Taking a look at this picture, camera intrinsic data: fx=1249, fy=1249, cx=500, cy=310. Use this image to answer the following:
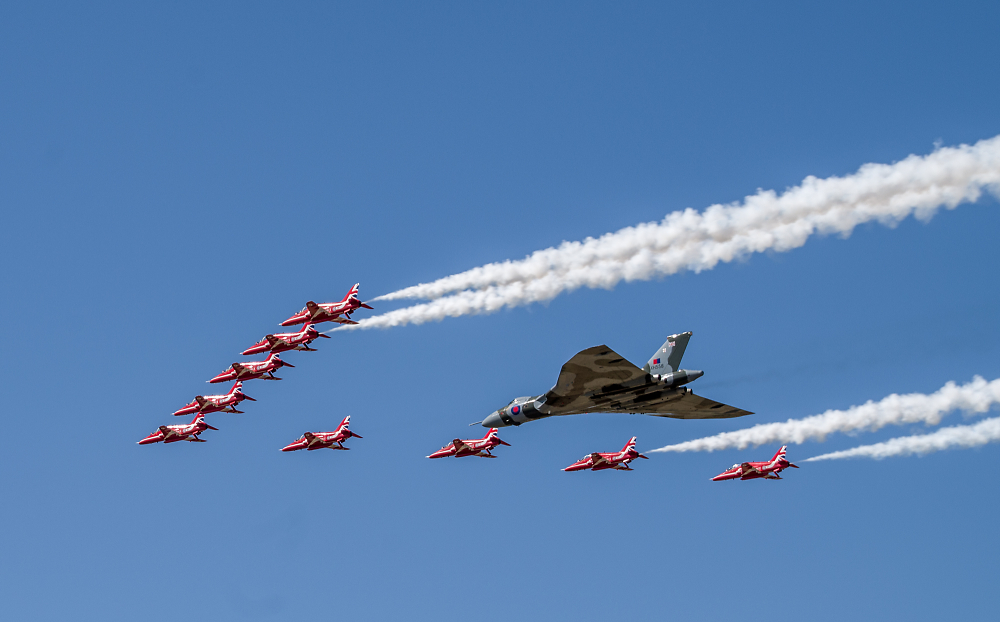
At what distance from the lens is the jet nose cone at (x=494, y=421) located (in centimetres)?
6825

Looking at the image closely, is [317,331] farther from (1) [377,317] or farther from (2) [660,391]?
(2) [660,391]

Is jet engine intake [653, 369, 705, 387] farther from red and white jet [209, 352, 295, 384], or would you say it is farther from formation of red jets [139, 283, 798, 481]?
red and white jet [209, 352, 295, 384]

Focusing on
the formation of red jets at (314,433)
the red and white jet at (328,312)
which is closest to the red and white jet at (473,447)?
the formation of red jets at (314,433)

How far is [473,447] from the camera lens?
239 ft

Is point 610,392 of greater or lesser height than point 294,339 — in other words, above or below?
below

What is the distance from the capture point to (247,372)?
Answer: 73.8 m

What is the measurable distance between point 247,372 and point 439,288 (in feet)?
42.5

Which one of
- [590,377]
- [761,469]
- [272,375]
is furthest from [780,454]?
[272,375]

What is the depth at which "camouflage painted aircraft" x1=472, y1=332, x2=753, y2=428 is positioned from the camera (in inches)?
2467

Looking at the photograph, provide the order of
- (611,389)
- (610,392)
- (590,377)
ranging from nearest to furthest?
(590,377)
(611,389)
(610,392)

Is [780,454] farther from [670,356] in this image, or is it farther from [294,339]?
[294,339]

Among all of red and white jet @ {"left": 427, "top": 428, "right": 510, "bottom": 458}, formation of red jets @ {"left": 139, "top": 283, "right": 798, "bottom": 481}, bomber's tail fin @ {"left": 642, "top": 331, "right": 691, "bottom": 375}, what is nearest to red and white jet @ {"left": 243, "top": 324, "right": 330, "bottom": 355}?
formation of red jets @ {"left": 139, "top": 283, "right": 798, "bottom": 481}

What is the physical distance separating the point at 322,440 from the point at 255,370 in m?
5.70

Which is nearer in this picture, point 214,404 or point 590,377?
point 590,377
